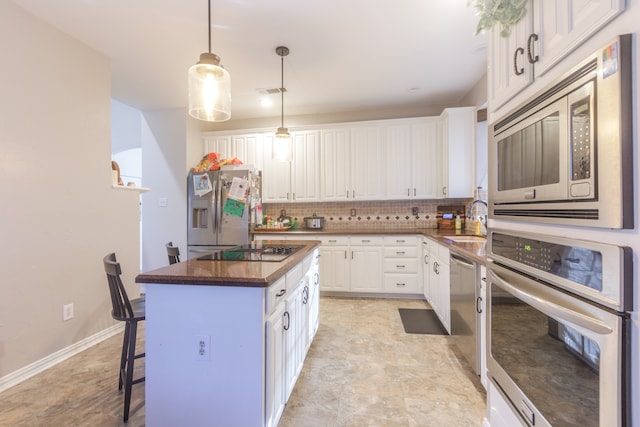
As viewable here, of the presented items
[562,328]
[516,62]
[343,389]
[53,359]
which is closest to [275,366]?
[343,389]

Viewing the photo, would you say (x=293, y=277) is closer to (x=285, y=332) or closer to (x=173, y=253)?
(x=285, y=332)

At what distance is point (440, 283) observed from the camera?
Result: 9.37 ft

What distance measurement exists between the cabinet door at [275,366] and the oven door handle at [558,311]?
1063 mm

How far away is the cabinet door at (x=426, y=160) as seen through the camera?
395 cm

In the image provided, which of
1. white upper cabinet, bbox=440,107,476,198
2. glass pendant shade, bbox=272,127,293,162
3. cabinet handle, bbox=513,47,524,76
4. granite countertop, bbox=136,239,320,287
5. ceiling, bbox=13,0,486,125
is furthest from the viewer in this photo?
white upper cabinet, bbox=440,107,476,198

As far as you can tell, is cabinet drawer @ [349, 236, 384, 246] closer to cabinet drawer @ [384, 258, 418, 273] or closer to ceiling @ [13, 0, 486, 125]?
cabinet drawer @ [384, 258, 418, 273]

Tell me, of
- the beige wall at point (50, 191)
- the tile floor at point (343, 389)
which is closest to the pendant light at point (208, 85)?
the beige wall at point (50, 191)

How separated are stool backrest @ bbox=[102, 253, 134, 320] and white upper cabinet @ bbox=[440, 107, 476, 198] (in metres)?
3.54

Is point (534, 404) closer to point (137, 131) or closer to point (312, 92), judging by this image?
point (312, 92)

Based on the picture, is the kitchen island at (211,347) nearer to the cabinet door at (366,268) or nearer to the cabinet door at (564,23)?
the cabinet door at (564,23)

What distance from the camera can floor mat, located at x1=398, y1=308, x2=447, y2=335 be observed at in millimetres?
2809

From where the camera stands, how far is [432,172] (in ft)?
13.0

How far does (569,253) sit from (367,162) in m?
3.42

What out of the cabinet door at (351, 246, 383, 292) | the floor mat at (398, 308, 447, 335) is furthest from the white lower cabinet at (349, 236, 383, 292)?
the floor mat at (398, 308, 447, 335)
